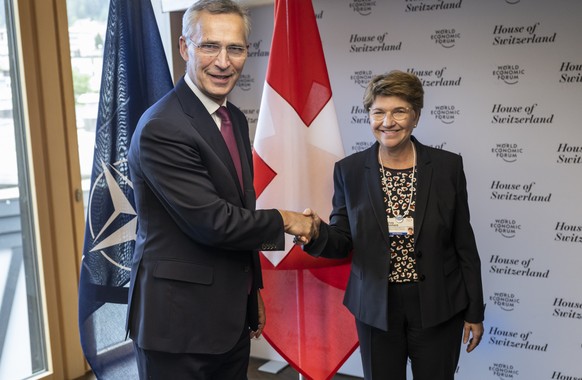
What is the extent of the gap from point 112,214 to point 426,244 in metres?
1.55

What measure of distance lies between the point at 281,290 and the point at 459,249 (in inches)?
39.4

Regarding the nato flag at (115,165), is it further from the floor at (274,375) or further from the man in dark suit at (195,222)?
the man in dark suit at (195,222)

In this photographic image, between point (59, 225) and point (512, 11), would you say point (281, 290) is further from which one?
point (512, 11)

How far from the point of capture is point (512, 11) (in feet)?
9.57

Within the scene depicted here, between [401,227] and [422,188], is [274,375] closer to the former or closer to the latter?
[401,227]

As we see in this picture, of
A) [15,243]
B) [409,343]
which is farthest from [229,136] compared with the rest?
[15,243]

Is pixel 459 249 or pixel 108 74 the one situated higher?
pixel 108 74

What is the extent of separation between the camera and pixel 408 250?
224cm

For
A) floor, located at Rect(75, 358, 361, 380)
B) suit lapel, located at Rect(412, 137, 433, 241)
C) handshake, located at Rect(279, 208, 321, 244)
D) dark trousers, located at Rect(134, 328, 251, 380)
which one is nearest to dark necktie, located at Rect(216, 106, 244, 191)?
handshake, located at Rect(279, 208, 321, 244)

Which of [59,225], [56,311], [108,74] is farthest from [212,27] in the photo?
[56,311]

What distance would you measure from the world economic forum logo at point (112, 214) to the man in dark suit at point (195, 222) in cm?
115

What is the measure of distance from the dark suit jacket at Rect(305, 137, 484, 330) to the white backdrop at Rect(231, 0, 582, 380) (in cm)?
86

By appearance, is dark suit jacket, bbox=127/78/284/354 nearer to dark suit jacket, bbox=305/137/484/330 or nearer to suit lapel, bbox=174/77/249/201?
suit lapel, bbox=174/77/249/201

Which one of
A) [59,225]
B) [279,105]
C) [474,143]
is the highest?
[279,105]
